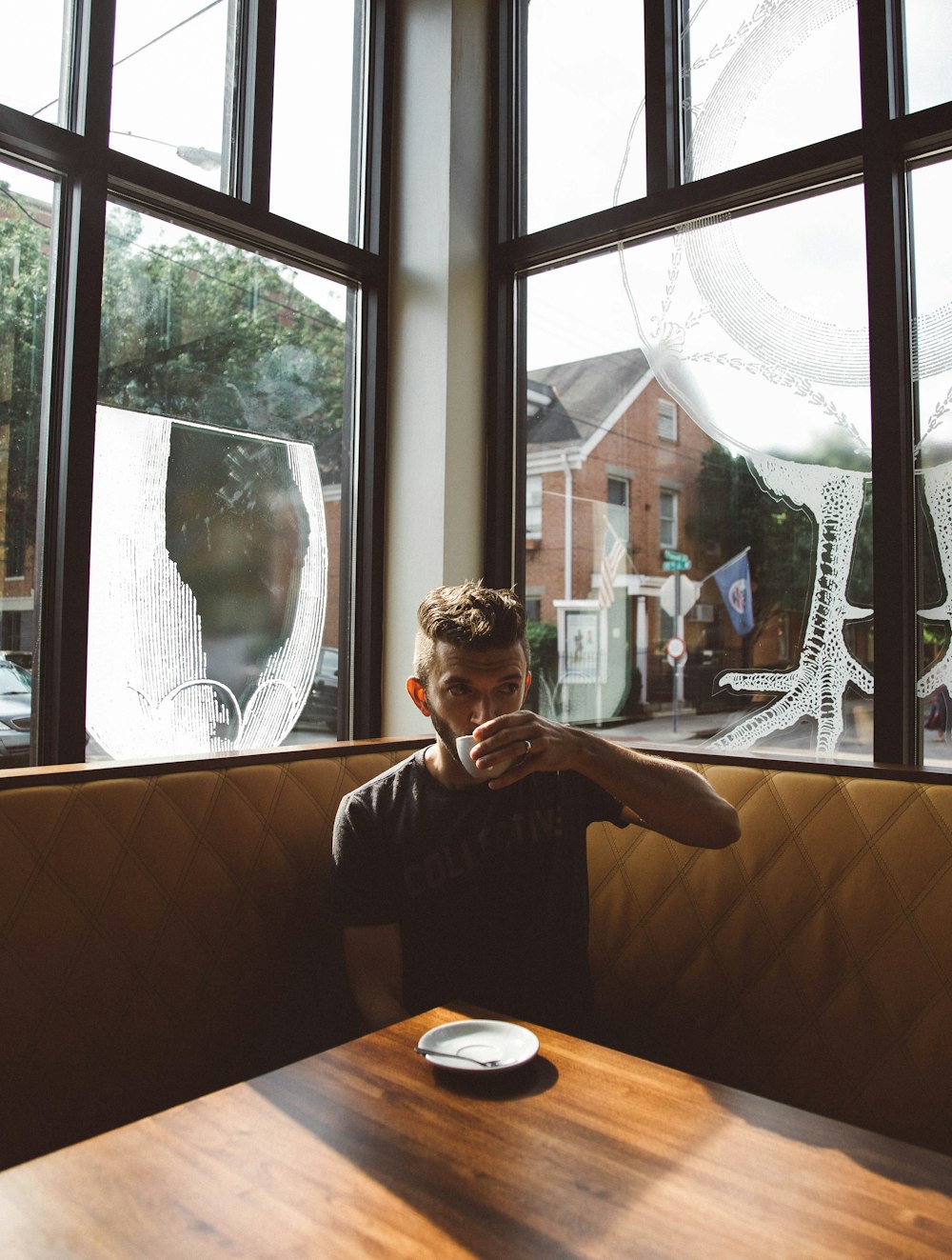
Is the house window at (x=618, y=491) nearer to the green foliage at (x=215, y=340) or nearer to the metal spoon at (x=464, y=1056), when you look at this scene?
the green foliage at (x=215, y=340)

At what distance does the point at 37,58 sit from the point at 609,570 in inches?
73.8

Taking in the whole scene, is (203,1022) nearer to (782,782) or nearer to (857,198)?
(782,782)

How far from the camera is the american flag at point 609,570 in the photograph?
8.57 ft

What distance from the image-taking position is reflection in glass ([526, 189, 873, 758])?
7.32 feet

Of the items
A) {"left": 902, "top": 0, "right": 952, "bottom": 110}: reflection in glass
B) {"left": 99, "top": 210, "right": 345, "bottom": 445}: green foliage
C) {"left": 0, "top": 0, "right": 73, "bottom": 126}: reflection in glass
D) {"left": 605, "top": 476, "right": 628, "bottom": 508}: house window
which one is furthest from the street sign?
{"left": 0, "top": 0, "right": 73, "bottom": 126}: reflection in glass

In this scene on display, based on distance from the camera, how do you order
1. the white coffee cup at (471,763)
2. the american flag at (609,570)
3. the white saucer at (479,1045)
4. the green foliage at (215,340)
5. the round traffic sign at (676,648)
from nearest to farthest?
the white saucer at (479,1045)
the white coffee cup at (471,763)
the green foliage at (215,340)
the round traffic sign at (676,648)
the american flag at (609,570)

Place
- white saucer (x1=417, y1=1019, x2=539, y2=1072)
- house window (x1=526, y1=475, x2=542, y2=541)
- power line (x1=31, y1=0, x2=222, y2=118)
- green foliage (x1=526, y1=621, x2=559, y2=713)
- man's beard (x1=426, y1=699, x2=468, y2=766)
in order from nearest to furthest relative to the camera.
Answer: white saucer (x1=417, y1=1019, x2=539, y2=1072) < man's beard (x1=426, y1=699, x2=468, y2=766) < power line (x1=31, y1=0, x2=222, y2=118) < green foliage (x1=526, y1=621, x2=559, y2=713) < house window (x1=526, y1=475, x2=542, y2=541)

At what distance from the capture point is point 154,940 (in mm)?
1622

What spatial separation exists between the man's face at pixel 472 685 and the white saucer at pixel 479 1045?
1.70 ft

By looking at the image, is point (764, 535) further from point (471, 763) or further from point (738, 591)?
point (471, 763)

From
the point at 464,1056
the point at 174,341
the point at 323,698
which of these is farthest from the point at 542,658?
the point at 464,1056

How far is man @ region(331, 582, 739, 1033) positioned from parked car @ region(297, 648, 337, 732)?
1078 mm

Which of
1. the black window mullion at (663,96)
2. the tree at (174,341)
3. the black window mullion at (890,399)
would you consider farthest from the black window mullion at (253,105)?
the black window mullion at (890,399)

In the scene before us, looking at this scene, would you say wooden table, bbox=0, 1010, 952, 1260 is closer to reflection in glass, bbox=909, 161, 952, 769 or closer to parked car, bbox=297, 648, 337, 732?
reflection in glass, bbox=909, 161, 952, 769
